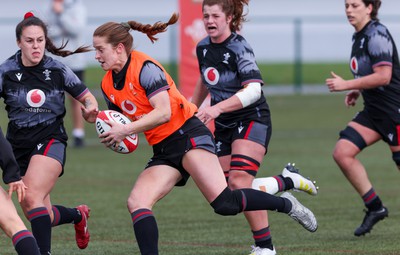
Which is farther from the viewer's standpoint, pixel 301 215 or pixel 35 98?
pixel 301 215

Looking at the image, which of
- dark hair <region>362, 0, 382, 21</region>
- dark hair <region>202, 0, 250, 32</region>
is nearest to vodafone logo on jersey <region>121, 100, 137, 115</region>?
dark hair <region>202, 0, 250, 32</region>

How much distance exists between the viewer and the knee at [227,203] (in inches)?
286

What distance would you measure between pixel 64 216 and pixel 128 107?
1479mm

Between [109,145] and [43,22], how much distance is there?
1322mm

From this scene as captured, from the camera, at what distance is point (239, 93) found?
7723mm

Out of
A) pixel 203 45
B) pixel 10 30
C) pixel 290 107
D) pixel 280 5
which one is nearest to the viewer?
pixel 203 45

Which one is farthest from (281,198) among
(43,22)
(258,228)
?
(43,22)

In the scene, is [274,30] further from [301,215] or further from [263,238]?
[263,238]

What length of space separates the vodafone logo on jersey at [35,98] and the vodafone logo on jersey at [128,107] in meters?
0.69

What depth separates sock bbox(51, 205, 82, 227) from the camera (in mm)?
8352

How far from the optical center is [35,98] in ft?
25.2

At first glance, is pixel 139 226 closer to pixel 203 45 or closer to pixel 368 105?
pixel 203 45

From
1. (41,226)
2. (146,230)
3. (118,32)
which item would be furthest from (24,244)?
(118,32)

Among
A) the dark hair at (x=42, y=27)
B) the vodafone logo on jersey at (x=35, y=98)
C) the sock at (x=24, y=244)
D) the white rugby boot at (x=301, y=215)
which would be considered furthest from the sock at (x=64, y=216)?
the sock at (x=24, y=244)
